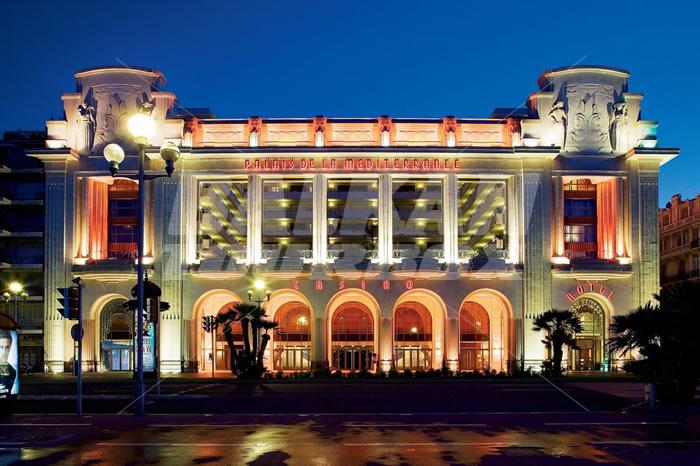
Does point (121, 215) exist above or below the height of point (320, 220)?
above

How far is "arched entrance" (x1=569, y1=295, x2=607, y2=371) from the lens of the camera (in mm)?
55094

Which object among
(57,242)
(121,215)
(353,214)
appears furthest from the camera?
(353,214)

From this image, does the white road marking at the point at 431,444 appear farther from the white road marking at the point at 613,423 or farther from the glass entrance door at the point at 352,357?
the glass entrance door at the point at 352,357

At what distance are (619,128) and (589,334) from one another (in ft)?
51.9

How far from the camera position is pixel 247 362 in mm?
42094

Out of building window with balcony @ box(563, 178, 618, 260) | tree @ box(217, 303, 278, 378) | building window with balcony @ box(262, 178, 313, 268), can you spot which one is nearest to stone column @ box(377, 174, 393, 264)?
building window with balcony @ box(262, 178, 313, 268)

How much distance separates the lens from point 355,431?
57.4 feet

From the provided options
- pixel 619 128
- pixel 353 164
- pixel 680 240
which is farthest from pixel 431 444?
pixel 680 240

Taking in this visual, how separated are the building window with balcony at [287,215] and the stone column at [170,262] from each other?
278 inches

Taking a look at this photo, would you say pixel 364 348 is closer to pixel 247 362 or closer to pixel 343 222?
pixel 343 222

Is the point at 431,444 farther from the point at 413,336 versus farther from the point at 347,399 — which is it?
the point at 413,336

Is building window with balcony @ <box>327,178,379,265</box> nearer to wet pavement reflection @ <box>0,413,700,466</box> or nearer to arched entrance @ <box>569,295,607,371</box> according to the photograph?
arched entrance @ <box>569,295,607,371</box>

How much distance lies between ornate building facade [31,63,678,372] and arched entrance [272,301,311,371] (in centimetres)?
78

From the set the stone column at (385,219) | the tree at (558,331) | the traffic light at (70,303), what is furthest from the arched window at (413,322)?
the traffic light at (70,303)
